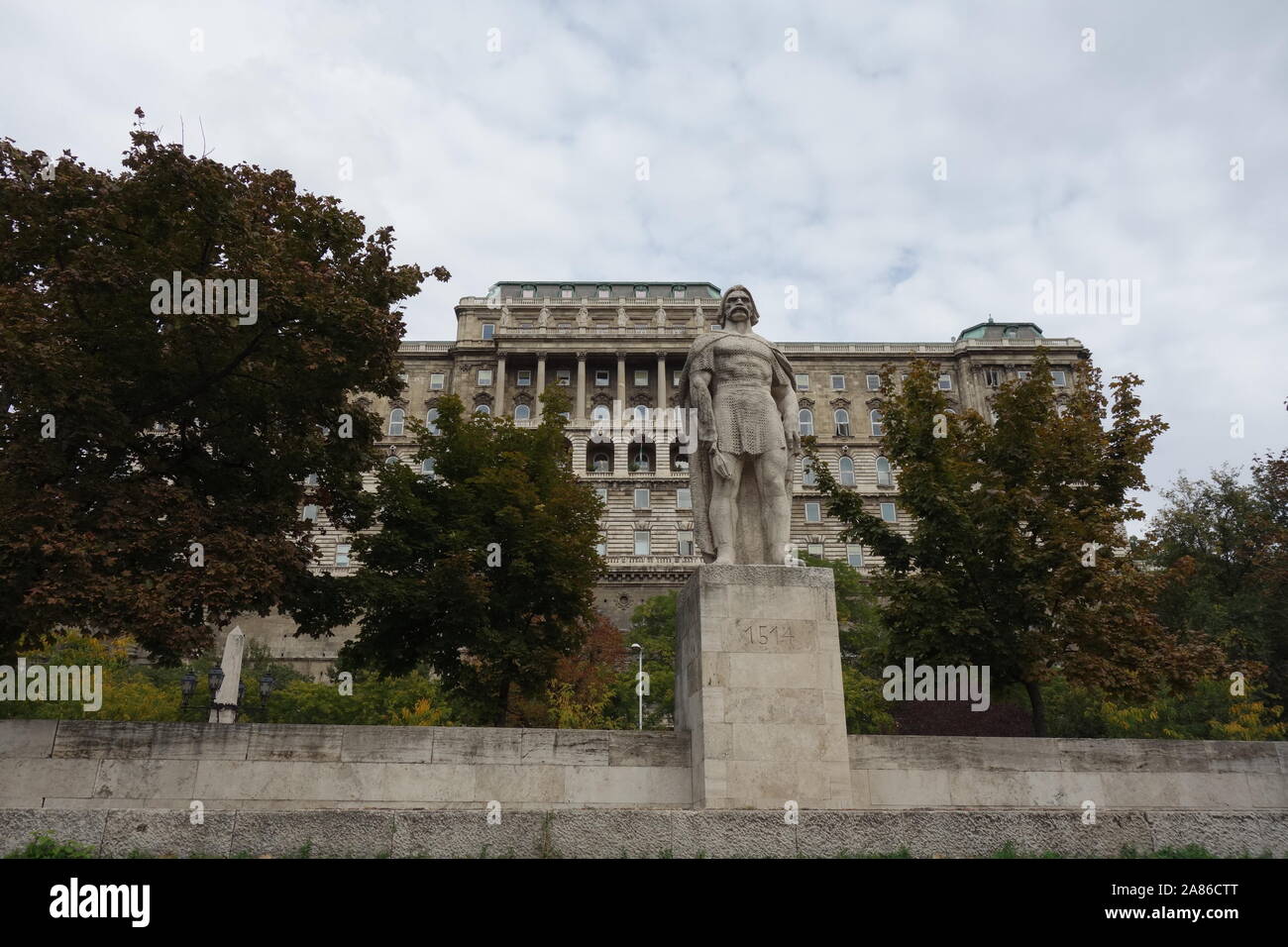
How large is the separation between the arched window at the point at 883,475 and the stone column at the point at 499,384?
127ft

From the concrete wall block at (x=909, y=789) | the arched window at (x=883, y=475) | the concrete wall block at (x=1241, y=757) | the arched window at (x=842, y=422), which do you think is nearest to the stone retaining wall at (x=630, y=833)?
the concrete wall block at (x=909, y=789)

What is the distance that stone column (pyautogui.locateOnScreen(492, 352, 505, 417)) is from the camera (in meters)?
91.9

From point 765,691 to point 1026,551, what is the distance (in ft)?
48.9

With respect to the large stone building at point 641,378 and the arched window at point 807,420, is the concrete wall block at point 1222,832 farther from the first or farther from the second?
the arched window at point 807,420

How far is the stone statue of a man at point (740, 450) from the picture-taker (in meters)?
11.5

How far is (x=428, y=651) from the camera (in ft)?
80.0

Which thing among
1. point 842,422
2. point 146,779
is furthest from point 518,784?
point 842,422

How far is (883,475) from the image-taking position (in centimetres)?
8931

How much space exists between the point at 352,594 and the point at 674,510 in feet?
195

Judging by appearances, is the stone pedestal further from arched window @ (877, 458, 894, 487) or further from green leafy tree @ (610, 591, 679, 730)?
arched window @ (877, 458, 894, 487)

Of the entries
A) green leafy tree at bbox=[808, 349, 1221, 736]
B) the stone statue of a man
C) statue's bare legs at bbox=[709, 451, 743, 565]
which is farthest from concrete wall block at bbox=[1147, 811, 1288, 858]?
green leafy tree at bbox=[808, 349, 1221, 736]

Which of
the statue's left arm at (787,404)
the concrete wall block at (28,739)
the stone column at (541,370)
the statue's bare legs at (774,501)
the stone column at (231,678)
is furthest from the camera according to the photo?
the stone column at (541,370)
